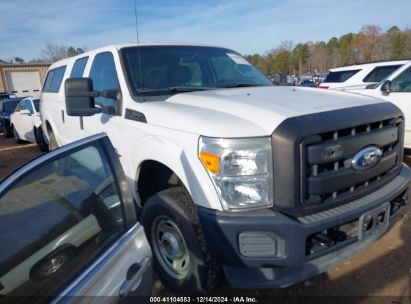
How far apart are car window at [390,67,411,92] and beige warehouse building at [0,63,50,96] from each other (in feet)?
134

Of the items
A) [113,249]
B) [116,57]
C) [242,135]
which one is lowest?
[113,249]

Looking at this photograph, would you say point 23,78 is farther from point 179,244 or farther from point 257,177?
point 257,177

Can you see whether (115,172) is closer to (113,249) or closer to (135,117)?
(113,249)

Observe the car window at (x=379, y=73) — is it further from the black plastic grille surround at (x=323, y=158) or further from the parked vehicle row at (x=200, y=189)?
the black plastic grille surround at (x=323, y=158)

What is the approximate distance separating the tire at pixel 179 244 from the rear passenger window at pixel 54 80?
12.2 ft

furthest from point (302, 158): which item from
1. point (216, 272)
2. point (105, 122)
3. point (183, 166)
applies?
point (105, 122)

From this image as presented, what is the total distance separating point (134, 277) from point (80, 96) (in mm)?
1976

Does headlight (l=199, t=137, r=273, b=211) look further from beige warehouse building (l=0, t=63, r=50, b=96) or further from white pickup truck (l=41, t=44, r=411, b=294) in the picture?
beige warehouse building (l=0, t=63, r=50, b=96)

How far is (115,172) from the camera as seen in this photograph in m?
1.87

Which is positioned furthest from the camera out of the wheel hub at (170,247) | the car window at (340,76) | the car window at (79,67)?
the car window at (340,76)

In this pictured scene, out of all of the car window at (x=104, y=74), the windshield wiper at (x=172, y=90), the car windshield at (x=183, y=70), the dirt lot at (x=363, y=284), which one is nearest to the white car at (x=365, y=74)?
the car windshield at (x=183, y=70)

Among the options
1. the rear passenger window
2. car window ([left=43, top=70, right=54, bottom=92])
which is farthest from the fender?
car window ([left=43, top=70, right=54, bottom=92])

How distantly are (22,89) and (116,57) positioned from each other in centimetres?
4265

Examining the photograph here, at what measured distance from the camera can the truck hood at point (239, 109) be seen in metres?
2.29
